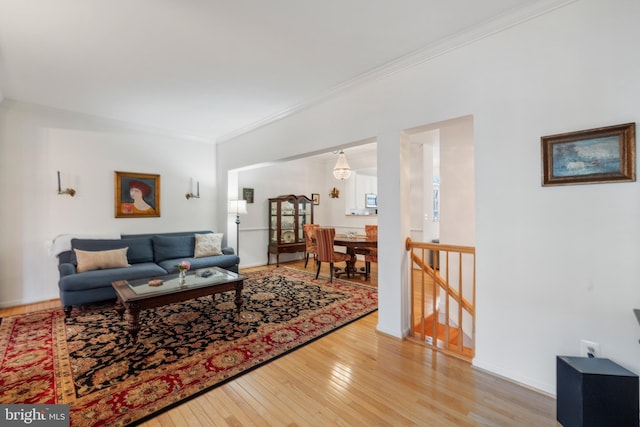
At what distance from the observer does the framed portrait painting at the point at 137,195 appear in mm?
4605

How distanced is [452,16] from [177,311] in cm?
408

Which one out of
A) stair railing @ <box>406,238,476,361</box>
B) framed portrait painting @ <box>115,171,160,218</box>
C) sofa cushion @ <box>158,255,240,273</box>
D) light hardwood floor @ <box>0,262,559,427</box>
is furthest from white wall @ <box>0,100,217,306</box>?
stair railing @ <box>406,238,476,361</box>

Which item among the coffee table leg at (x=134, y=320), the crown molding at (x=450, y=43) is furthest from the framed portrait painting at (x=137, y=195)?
the crown molding at (x=450, y=43)

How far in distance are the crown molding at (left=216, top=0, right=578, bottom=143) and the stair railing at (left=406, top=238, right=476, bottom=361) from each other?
168cm

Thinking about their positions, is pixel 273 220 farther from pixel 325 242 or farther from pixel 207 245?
pixel 325 242

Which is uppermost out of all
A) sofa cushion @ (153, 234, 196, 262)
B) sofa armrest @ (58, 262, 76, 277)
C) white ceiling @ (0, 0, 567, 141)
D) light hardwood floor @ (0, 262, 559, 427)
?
white ceiling @ (0, 0, 567, 141)

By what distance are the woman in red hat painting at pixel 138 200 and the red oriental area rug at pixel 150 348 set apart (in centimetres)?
173

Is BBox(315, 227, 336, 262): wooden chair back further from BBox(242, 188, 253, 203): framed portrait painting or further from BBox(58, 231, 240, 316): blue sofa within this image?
BBox(242, 188, 253, 203): framed portrait painting

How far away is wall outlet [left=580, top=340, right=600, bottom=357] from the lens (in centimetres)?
173

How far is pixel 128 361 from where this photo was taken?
2.35m

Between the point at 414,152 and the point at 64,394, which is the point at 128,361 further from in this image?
the point at 414,152

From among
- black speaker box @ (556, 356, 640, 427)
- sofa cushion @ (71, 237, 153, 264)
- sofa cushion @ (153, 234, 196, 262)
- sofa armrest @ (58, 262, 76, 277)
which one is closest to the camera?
black speaker box @ (556, 356, 640, 427)

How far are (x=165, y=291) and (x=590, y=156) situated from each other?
3562 millimetres

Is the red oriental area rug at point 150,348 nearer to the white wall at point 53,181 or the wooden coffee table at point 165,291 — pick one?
the wooden coffee table at point 165,291
